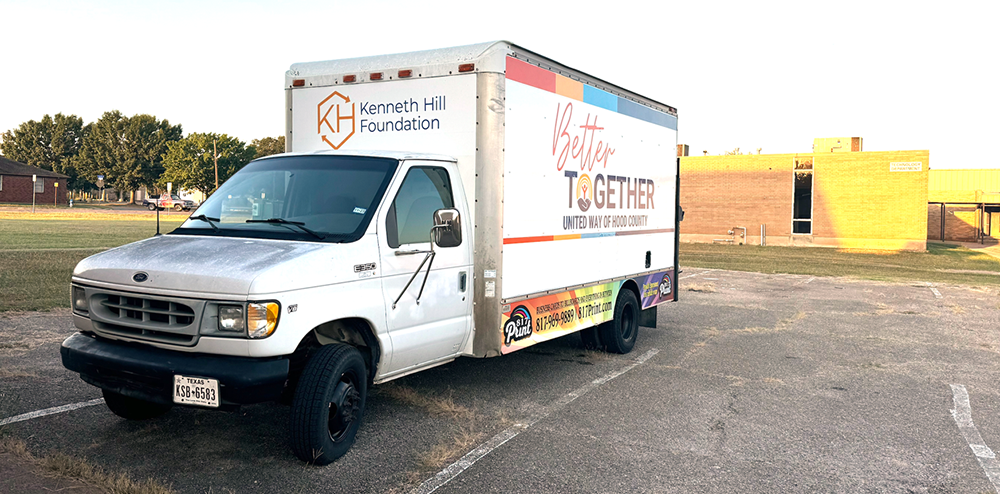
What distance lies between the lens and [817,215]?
37.7 meters

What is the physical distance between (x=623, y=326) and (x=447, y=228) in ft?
13.8

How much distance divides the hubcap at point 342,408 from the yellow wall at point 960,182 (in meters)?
58.8

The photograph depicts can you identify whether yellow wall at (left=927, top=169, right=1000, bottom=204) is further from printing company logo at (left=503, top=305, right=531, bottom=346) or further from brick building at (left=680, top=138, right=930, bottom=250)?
printing company logo at (left=503, top=305, right=531, bottom=346)

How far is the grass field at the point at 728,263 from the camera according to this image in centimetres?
1289

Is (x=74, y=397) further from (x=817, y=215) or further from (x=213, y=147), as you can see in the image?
(x=213, y=147)

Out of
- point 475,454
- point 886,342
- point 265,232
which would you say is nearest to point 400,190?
point 265,232

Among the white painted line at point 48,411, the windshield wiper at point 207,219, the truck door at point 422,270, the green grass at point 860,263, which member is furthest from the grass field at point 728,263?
the truck door at point 422,270

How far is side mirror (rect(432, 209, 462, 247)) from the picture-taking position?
17.6ft

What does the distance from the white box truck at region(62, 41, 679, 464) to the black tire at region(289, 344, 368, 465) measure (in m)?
0.01

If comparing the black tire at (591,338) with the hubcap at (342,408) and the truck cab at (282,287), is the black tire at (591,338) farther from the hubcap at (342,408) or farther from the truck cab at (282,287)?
the hubcap at (342,408)

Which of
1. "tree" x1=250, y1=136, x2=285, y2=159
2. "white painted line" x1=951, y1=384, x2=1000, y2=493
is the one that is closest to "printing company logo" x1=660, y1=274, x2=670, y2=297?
"white painted line" x1=951, y1=384, x2=1000, y2=493

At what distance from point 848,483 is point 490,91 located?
12.6ft

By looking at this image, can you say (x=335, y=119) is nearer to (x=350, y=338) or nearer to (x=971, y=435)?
(x=350, y=338)

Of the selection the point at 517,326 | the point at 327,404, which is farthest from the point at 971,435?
the point at 327,404
